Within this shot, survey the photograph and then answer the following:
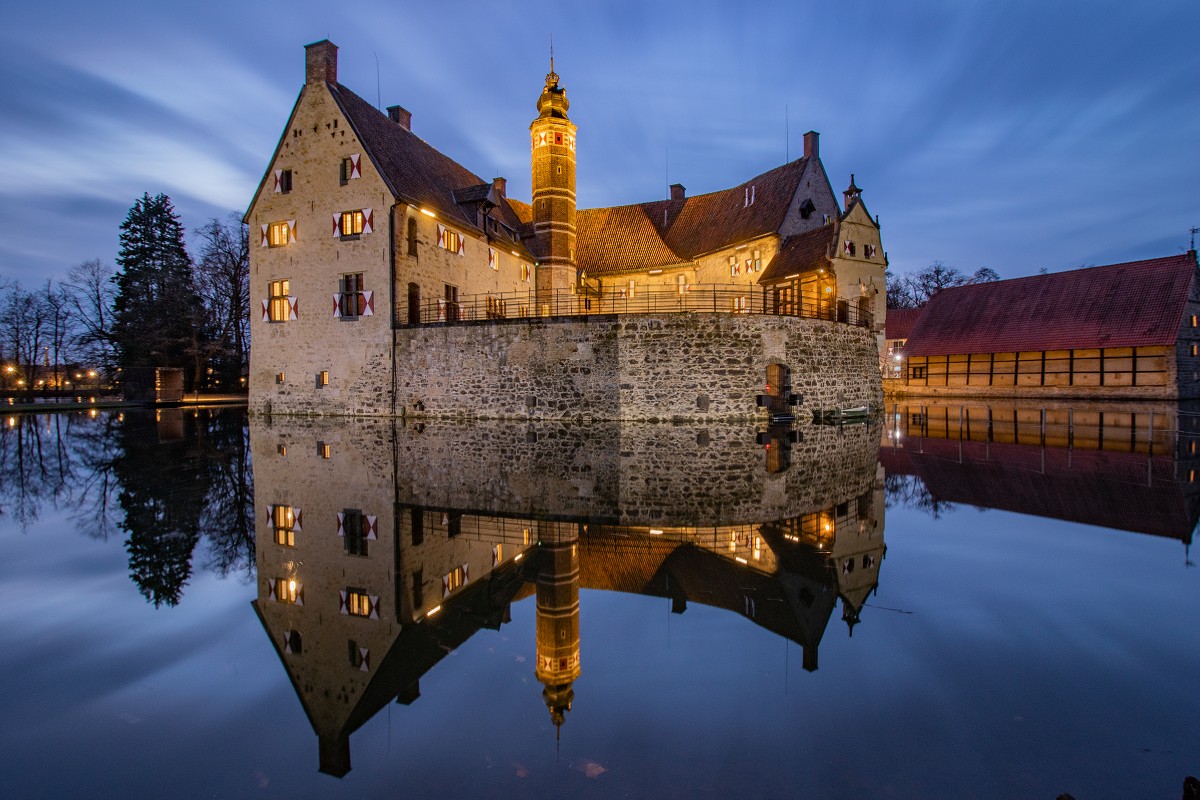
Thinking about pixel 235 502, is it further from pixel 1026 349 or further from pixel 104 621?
pixel 1026 349

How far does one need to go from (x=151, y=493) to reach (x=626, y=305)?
24952mm

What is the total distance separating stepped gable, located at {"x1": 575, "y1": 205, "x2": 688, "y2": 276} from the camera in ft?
110

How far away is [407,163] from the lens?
2411 centimetres

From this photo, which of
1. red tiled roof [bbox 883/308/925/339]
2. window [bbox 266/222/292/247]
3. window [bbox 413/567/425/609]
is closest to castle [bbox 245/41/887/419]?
window [bbox 266/222/292/247]

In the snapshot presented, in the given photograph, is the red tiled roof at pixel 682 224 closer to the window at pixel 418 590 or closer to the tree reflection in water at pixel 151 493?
the tree reflection in water at pixel 151 493

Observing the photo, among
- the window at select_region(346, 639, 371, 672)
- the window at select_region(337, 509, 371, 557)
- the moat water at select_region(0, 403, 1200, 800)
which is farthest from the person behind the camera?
the window at select_region(337, 509, 371, 557)

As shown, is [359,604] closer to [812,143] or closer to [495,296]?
[495,296]

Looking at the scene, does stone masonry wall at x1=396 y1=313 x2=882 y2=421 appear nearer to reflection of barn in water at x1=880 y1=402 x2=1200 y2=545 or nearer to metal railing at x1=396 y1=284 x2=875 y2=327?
metal railing at x1=396 y1=284 x2=875 y2=327

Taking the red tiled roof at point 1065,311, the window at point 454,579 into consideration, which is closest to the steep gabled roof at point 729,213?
the red tiled roof at point 1065,311

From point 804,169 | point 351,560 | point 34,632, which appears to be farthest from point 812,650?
point 804,169

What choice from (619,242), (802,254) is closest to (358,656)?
(802,254)

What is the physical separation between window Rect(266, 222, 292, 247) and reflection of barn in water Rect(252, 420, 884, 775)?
15172 millimetres

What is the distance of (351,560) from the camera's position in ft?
18.1

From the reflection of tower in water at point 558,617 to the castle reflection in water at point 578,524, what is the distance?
17mm
